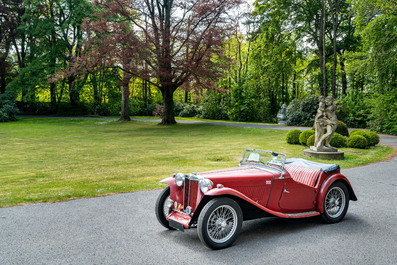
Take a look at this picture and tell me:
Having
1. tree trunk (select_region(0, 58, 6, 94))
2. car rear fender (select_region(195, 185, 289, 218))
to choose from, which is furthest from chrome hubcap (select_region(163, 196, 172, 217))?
tree trunk (select_region(0, 58, 6, 94))

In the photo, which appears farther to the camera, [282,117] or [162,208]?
[282,117]

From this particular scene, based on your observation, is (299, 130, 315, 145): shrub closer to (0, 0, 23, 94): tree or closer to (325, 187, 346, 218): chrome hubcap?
(325, 187, 346, 218): chrome hubcap

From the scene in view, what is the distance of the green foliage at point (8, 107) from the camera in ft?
102

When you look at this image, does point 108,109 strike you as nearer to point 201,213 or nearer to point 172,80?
point 172,80

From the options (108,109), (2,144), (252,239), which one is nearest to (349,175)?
(252,239)

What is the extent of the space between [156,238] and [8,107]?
108 ft

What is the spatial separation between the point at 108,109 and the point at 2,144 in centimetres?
2776

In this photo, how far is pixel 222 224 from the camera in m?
4.25

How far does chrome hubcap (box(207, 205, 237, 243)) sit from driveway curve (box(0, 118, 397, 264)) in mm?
189

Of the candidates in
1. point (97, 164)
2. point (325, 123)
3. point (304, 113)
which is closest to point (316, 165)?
point (325, 123)

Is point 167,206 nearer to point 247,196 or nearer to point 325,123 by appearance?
point 247,196

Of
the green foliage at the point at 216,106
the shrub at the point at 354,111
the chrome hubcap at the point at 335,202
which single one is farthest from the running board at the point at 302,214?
the green foliage at the point at 216,106

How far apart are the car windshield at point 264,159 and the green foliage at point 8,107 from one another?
3239cm

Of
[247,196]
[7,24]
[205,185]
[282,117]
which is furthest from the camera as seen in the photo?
[7,24]
